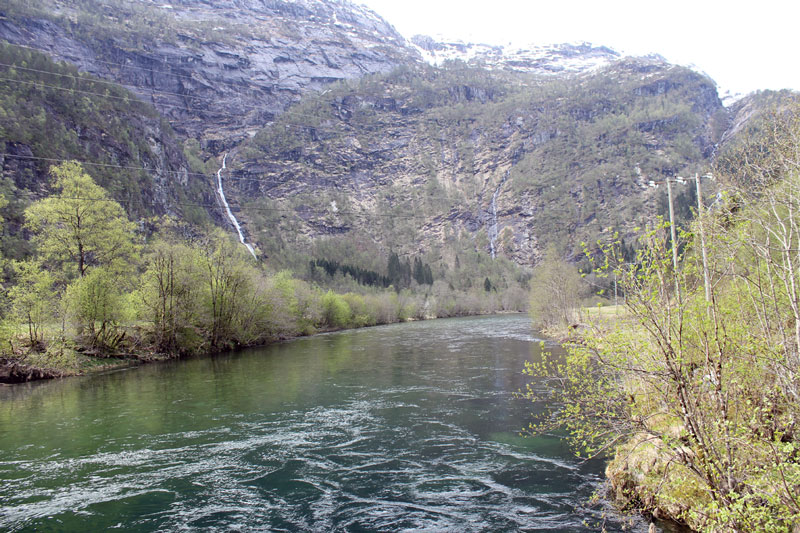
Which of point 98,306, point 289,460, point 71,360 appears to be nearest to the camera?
point 289,460

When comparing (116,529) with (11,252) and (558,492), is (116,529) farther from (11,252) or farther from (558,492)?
(11,252)

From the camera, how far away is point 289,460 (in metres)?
14.9

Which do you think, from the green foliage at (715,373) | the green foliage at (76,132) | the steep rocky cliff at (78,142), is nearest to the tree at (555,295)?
the green foliage at (715,373)

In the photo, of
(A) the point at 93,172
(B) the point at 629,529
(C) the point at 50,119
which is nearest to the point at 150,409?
(B) the point at 629,529

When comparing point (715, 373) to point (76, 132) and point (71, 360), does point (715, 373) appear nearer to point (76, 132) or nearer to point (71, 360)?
point (71, 360)

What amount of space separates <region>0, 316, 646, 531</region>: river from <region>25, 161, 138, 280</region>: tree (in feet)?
44.7

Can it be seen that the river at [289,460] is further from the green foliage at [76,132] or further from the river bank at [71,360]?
the green foliage at [76,132]

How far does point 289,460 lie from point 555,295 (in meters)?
48.0

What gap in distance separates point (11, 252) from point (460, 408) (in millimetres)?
75176

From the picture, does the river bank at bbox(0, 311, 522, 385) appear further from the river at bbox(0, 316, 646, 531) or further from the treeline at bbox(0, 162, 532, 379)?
the river at bbox(0, 316, 646, 531)

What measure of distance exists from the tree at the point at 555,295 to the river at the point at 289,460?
3020cm

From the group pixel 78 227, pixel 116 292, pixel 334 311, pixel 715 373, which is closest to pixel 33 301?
pixel 116 292

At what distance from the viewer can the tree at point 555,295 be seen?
181 feet

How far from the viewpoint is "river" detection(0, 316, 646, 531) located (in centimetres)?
1084
